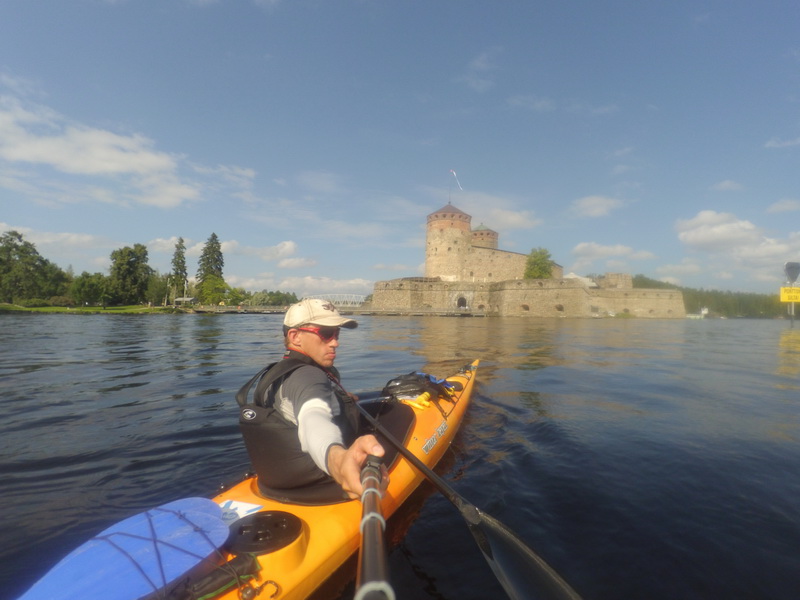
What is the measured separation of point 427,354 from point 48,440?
10443 mm

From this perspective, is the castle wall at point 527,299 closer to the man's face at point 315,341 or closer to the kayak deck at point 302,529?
the kayak deck at point 302,529


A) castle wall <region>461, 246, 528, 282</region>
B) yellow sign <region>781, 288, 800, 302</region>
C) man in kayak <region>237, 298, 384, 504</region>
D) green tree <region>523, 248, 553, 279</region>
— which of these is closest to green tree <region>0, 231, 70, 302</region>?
castle wall <region>461, 246, 528, 282</region>

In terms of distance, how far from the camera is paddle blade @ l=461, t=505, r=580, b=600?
199cm

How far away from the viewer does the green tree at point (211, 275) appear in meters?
63.6

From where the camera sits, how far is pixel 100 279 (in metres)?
59.1

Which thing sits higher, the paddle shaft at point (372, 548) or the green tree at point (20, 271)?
the green tree at point (20, 271)

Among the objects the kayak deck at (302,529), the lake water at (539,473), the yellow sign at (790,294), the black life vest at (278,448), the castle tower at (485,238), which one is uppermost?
the castle tower at (485,238)

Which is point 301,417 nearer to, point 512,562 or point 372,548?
point 372,548

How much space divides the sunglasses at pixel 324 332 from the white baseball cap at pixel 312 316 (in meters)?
0.04

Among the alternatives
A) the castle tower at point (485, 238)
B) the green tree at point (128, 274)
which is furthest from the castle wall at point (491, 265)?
the green tree at point (128, 274)

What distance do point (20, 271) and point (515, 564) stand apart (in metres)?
75.2

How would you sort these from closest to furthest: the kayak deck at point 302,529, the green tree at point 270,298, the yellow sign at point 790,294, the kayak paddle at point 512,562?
1. the kayak paddle at point 512,562
2. the kayak deck at point 302,529
3. the yellow sign at point 790,294
4. the green tree at point 270,298

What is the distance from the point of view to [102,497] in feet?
12.4

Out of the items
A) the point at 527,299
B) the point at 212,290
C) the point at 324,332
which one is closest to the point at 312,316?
the point at 324,332
